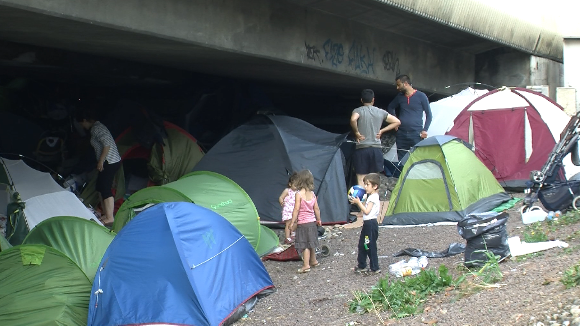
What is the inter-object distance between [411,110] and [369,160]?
145 centimetres

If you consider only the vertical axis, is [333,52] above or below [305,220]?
above

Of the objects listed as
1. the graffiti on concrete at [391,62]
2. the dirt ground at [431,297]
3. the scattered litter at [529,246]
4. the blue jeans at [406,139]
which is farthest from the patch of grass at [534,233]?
the graffiti on concrete at [391,62]

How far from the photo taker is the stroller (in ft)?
28.5

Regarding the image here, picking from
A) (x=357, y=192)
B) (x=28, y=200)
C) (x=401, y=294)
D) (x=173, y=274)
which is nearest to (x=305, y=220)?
(x=357, y=192)

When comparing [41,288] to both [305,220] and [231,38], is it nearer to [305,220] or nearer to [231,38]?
[305,220]

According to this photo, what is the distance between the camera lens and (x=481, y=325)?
15.2 ft

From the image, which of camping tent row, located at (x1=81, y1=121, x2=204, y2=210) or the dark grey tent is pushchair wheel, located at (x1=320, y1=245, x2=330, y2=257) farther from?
camping tent row, located at (x1=81, y1=121, x2=204, y2=210)

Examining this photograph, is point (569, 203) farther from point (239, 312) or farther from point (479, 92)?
point (479, 92)

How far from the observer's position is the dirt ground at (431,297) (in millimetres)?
4828

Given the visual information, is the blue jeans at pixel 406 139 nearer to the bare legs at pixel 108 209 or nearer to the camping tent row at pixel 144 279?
the bare legs at pixel 108 209

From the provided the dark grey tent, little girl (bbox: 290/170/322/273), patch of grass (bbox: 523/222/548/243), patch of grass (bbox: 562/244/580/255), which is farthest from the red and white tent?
Result: patch of grass (bbox: 562/244/580/255)

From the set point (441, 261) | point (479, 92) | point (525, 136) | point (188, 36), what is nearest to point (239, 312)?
point (441, 261)

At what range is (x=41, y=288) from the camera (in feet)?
20.5

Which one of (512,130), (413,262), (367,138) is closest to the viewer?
(413,262)
